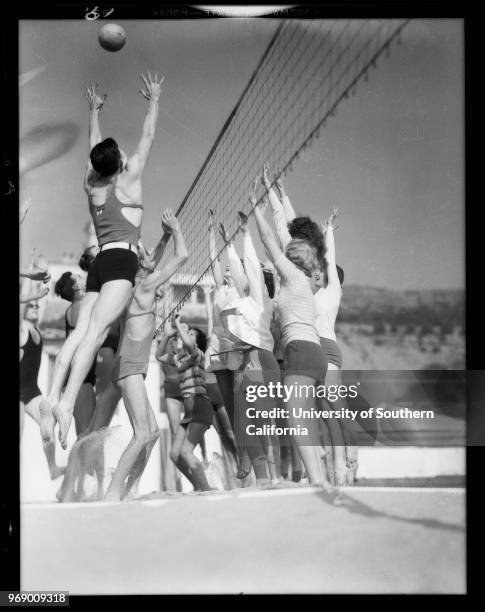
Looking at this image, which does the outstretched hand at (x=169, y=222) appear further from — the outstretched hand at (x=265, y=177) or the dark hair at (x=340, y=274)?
the dark hair at (x=340, y=274)

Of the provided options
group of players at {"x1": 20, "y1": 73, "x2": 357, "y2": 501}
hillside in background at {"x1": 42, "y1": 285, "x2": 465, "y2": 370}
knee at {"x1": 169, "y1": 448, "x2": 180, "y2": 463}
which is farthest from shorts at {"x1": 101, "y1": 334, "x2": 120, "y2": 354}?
knee at {"x1": 169, "y1": 448, "x2": 180, "y2": 463}

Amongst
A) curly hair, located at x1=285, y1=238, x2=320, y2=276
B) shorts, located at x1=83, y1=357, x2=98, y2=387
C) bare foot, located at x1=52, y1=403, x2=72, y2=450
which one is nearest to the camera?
bare foot, located at x1=52, y1=403, x2=72, y2=450

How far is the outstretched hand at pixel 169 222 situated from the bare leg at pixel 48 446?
1.04m

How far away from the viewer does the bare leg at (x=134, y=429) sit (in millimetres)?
5688

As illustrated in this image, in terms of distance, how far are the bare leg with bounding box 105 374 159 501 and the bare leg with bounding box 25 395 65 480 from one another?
0.27 metres

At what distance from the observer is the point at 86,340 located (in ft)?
18.9

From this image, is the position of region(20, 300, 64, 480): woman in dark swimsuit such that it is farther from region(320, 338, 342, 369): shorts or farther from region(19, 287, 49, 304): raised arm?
region(320, 338, 342, 369): shorts

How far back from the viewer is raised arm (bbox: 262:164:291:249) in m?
5.84

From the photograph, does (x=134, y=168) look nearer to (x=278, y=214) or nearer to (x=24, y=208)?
(x=24, y=208)

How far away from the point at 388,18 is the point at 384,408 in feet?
6.32

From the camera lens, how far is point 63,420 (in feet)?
18.6
